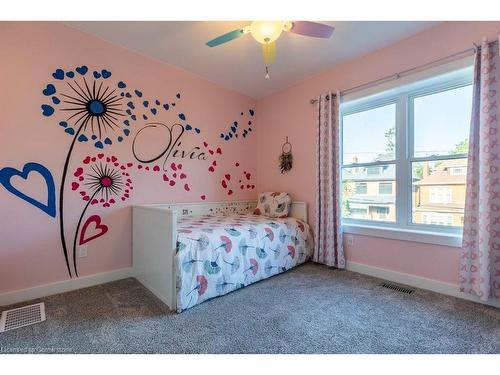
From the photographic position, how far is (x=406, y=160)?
2.42 metres

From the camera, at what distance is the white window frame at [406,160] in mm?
2123

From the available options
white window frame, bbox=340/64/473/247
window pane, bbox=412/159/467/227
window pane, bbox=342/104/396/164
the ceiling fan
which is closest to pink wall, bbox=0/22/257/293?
the ceiling fan

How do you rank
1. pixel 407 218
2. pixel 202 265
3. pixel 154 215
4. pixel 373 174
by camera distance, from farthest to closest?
pixel 373 174 < pixel 407 218 < pixel 154 215 < pixel 202 265

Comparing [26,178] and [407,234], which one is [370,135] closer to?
[407,234]

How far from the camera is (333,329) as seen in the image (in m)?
1.59

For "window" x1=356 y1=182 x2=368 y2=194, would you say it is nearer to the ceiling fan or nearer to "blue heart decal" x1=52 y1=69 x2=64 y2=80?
the ceiling fan

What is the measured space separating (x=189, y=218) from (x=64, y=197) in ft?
4.01

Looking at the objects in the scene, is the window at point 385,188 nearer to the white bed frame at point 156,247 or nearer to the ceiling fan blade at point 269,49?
the ceiling fan blade at point 269,49

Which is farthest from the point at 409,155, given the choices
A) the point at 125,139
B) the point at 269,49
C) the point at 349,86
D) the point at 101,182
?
the point at 101,182

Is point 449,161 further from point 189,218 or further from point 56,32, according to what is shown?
point 56,32

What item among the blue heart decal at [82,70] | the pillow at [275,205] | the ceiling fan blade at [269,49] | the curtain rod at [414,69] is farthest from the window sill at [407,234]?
the blue heart decal at [82,70]

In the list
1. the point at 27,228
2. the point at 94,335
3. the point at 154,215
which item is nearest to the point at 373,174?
the point at 154,215

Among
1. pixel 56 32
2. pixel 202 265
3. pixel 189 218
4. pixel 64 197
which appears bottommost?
pixel 202 265

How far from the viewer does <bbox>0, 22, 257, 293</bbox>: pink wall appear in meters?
1.95
